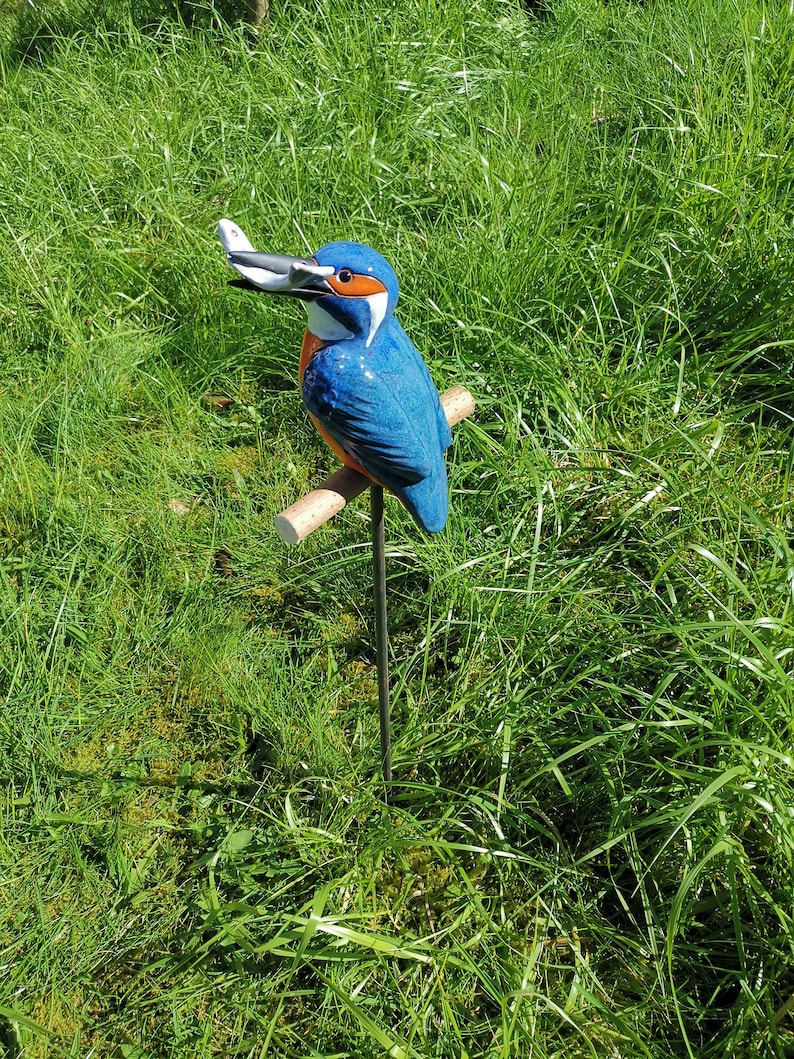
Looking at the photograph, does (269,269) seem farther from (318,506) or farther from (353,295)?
(318,506)

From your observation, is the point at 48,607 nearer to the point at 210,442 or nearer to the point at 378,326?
the point at 210,442

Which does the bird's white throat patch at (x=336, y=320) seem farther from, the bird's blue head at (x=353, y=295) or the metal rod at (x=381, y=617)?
the metal rod at (x=381, y=617)

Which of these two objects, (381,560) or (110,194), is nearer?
(381,560)

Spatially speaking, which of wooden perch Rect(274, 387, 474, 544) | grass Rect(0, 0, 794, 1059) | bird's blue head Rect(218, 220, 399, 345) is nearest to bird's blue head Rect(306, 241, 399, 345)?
bird's blue head Rect(218, 220, 399, 345)

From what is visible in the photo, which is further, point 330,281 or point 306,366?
point 306,366

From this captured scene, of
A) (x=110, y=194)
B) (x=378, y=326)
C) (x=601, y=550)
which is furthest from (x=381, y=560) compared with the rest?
(x=110, y=194)

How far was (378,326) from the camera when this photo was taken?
1317mm

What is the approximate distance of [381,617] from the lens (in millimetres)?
1524

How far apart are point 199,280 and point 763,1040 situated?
2551 mm

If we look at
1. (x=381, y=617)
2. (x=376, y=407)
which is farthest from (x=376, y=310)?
(x=381, y=617)

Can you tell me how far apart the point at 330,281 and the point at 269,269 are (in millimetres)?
94

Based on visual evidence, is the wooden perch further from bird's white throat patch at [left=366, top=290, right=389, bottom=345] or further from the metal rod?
bird's white throat patch at [left=366, top=290, right=389, bottom=345]

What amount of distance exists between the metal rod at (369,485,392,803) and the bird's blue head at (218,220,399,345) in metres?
0.28

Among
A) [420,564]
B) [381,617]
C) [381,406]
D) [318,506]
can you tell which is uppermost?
[381,406]
